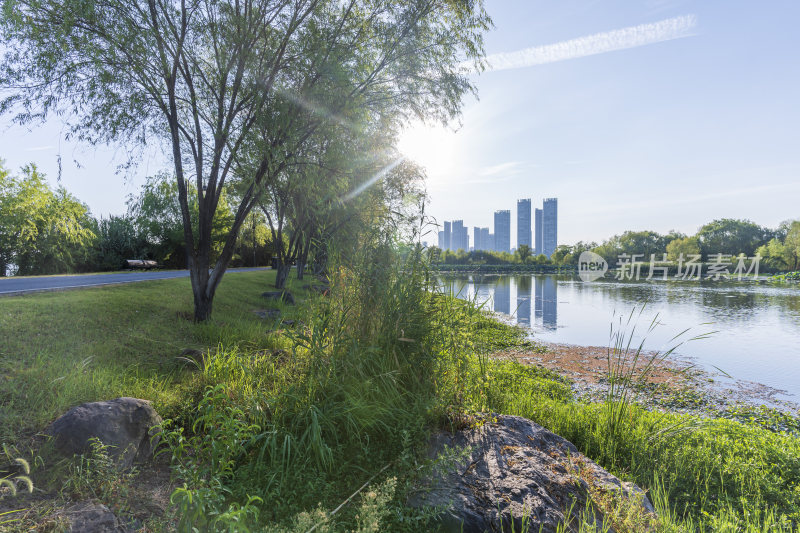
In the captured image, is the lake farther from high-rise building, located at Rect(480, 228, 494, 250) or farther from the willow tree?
high-rise building, located at Rect(480, 228, 494, 250)

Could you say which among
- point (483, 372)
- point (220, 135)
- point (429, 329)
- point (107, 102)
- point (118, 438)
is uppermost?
point (107, 102)

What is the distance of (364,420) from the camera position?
10.2 ft

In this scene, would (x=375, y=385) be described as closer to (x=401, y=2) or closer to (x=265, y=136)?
(x=265, y=136)

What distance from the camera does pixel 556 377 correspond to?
28.2 ft

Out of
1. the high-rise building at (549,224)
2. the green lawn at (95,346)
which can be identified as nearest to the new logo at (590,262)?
the green lawn at (95,346)

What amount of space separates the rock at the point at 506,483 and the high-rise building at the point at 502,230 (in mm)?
192502

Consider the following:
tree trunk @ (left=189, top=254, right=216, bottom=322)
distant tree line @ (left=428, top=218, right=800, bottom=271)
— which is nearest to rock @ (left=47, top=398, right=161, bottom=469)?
tree trunk @ (left=189, top=254, right=216, bottom=322)

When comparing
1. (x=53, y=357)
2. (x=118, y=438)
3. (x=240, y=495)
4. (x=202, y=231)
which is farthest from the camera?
(x=202, y=231)

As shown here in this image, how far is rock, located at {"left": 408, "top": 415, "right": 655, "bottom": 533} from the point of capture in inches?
96.3

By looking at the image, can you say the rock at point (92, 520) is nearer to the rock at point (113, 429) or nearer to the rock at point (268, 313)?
the rock at point (113, 429)

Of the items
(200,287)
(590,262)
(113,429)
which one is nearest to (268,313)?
(200,287)

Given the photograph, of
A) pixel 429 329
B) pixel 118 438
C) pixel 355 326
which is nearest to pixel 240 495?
pixel 118 438

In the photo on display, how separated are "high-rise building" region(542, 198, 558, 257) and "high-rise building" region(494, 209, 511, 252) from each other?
18059 mm

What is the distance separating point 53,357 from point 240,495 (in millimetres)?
4138
